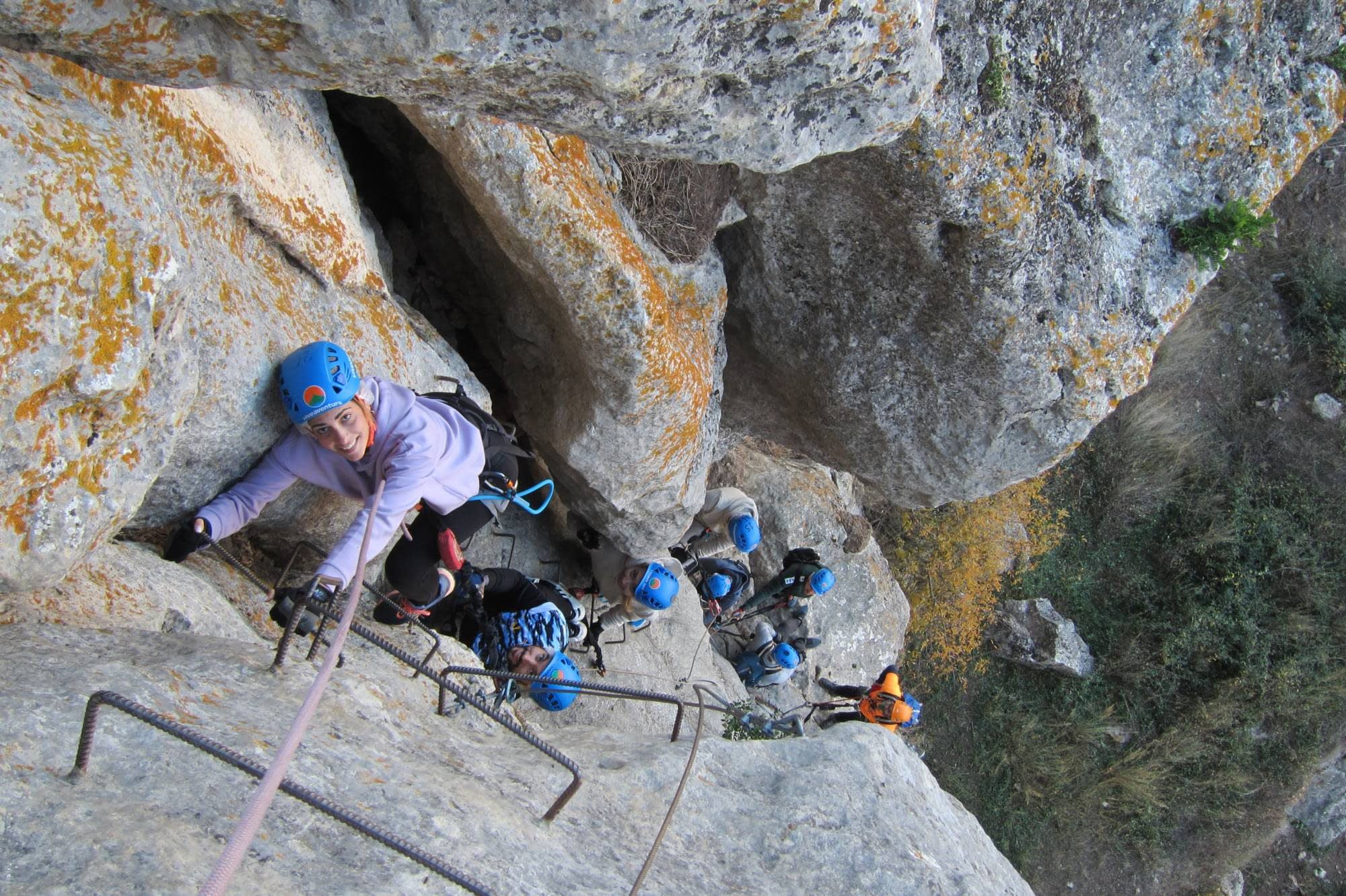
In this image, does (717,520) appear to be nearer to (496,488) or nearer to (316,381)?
(496,488)

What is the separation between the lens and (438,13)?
2420mm

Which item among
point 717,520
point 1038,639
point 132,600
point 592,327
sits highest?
point 592,327

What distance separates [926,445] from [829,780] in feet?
11.2

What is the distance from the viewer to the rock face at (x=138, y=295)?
2453mm

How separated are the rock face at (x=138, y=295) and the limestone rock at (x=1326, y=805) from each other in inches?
517

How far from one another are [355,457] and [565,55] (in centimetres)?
202

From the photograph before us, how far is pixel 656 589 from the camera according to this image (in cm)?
645

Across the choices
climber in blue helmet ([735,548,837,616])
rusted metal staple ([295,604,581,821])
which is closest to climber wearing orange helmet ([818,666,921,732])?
climber in blue helmet ([735,548,837,616])

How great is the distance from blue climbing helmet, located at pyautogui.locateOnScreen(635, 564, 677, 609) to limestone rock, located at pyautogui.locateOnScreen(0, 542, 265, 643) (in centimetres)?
294

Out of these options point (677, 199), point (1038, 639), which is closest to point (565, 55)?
point (677, 199)

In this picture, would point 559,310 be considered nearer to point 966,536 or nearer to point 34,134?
point 34,134

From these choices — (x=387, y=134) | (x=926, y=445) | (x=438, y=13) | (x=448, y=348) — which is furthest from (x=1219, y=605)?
(x=438, y=13)

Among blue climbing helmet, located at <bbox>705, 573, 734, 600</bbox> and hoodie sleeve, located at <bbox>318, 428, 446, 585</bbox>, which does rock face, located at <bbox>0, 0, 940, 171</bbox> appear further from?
blue climbing helmet, located at <bbox>705, 573, 734, 600</bbox>

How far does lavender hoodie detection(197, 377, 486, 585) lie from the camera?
3.86 meters
